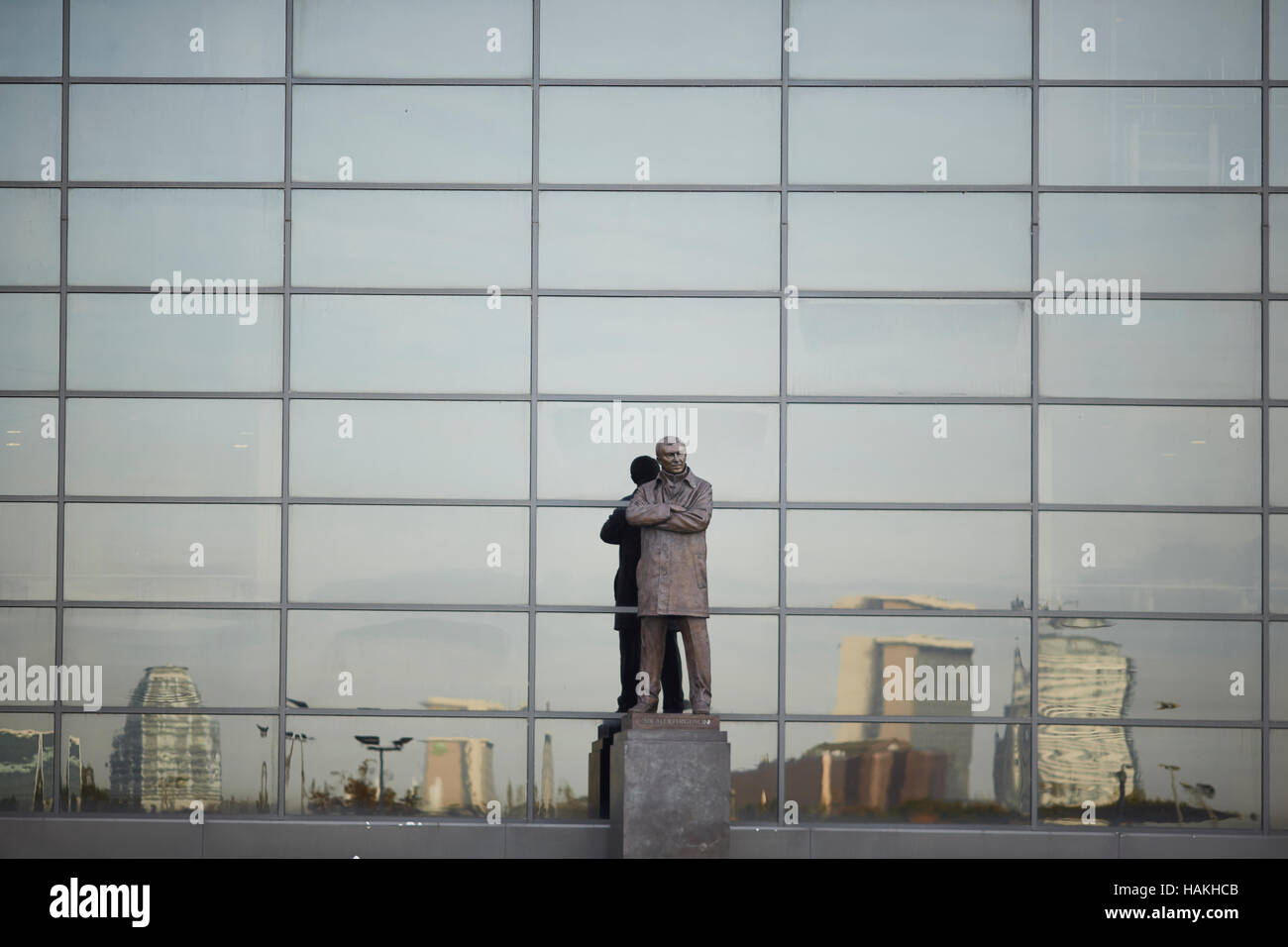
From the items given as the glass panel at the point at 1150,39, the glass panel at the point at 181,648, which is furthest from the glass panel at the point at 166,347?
the glass panel at the point at 1150,39

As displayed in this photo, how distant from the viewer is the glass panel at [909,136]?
15.9m

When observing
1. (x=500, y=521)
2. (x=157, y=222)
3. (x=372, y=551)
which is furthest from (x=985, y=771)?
(x=157, y=222)

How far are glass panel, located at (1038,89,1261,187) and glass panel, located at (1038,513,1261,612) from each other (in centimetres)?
320

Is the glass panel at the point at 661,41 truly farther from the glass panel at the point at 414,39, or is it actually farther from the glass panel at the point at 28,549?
the glass panel at the point at 28,549

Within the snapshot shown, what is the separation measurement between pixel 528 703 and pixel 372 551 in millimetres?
2019

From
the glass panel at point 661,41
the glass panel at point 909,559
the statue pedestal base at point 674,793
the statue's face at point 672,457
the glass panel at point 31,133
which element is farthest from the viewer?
the glass panel at point 661,41

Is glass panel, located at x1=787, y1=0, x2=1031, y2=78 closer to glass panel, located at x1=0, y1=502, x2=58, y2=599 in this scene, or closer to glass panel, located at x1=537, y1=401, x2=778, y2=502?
glass panel, located at x1=537, y1=401, x2=778, y2=502

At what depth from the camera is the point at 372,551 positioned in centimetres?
1567

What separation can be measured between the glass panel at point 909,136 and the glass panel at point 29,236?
698cm

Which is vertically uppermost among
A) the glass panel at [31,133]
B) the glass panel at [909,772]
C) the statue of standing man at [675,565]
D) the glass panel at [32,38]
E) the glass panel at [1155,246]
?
Answer: the glass panel at [32,38]

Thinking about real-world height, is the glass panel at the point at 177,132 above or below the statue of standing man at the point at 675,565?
above

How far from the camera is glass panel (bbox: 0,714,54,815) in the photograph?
1545 centimetres

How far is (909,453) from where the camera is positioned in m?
15.7

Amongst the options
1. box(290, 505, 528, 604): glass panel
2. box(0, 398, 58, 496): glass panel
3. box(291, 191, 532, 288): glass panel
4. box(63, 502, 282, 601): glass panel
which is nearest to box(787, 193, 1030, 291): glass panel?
box(291, 191, 532, 288): glass panel
